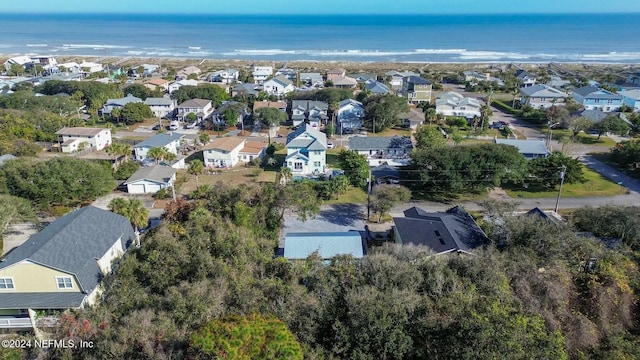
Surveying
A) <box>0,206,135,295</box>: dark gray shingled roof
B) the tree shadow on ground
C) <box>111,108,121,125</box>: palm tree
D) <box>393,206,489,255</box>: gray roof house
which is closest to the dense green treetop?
<box>0,206,135,295</box>: dark gray shingled roof

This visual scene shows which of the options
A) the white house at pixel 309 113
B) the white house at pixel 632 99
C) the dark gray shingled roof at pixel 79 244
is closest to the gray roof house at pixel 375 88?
the white house at pixel 309 113

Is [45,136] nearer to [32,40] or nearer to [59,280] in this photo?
[59,280]

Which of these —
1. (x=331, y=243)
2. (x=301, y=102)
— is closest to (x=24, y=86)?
(x=301, y=102)

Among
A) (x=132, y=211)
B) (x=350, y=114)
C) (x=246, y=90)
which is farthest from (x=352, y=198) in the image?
(x=246, y=90)

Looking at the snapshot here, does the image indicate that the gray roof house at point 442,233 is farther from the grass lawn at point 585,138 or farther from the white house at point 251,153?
the grass lawn at point 585,138

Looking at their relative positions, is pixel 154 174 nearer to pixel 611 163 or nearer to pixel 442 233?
pixel 442 233

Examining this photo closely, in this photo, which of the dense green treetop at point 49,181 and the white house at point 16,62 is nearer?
the dense green treetop at point 49,181
